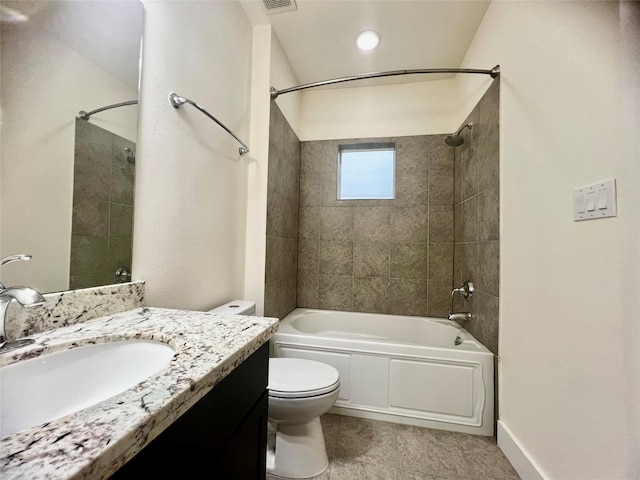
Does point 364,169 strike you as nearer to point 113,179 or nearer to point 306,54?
point 306,54

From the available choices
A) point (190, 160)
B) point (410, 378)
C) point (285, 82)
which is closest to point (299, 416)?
point (410, 378)

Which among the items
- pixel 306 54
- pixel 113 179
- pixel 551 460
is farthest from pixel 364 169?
pixel 551 460

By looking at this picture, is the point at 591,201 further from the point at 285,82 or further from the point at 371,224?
the point at 285,82

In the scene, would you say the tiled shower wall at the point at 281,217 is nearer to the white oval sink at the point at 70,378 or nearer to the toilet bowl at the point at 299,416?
the toilet bowl at the point at 299,416

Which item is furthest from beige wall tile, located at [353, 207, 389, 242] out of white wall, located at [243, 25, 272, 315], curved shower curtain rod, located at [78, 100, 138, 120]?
curved shower curtain rod, located at [78, 100, 138, 120]

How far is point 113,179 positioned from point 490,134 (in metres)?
2.02

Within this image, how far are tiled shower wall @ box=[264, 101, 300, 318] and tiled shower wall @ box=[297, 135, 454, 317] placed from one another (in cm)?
16

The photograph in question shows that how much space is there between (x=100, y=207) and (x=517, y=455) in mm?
2123

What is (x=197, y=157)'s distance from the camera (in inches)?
50.9

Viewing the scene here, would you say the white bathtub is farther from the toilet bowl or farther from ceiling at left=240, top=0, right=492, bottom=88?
ceiling at left=240, top=0, right=492, bottom=88

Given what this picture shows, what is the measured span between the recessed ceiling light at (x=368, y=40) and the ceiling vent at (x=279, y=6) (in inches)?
20.8

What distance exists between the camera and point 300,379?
127cm

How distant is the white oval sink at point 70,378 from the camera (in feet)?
1.64

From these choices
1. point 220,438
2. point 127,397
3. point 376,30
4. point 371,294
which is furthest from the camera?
point 371,294
